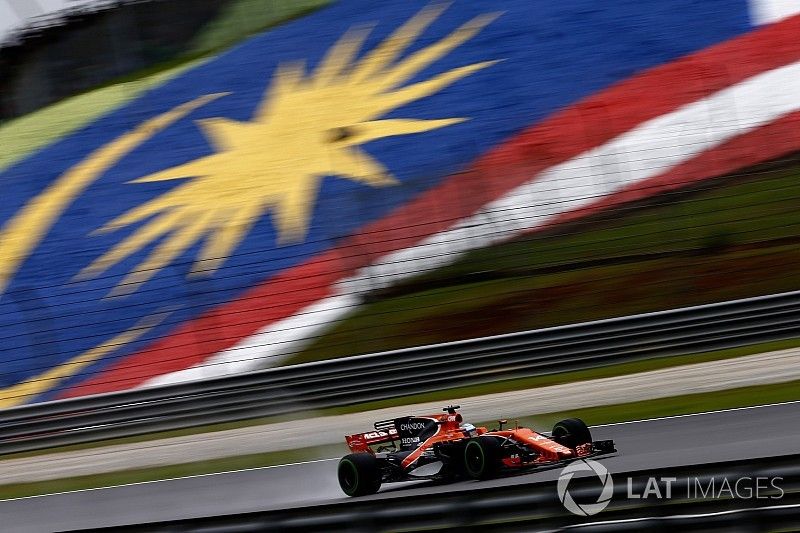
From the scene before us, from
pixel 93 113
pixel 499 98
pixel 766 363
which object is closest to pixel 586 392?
pixel 766 363

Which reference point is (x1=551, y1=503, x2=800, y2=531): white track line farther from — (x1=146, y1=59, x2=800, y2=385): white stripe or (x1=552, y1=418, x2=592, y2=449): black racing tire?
(x1=146, y1=59, x2=800, y2=385): white stripe

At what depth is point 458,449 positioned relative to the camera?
6910 mm

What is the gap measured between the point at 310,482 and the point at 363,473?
1.18 meters

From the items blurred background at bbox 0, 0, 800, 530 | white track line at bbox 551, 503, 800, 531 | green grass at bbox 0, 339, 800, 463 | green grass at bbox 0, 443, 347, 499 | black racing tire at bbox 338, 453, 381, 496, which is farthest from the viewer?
blurred background at bbox 0, 0, 800, 530

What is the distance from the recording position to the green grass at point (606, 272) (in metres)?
12.6

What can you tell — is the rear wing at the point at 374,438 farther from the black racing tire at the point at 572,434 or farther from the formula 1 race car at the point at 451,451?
the black racing tire at the point at 572,434

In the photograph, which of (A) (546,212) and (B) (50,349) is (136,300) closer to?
(B) (50,349)

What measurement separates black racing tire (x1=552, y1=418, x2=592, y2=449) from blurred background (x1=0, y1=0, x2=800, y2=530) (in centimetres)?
93

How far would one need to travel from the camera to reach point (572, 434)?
6789 millimetres

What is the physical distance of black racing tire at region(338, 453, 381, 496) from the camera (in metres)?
7.04

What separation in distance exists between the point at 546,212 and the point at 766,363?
4015 mm

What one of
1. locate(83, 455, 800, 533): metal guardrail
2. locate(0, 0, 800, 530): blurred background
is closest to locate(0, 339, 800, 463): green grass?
locate(0, 0, 800, 530): blurred background

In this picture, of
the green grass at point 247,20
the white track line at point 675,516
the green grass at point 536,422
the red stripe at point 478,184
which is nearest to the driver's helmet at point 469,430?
the green grass at point 536,422

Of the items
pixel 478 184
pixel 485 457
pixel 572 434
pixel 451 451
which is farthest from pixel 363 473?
pixel 478 184
